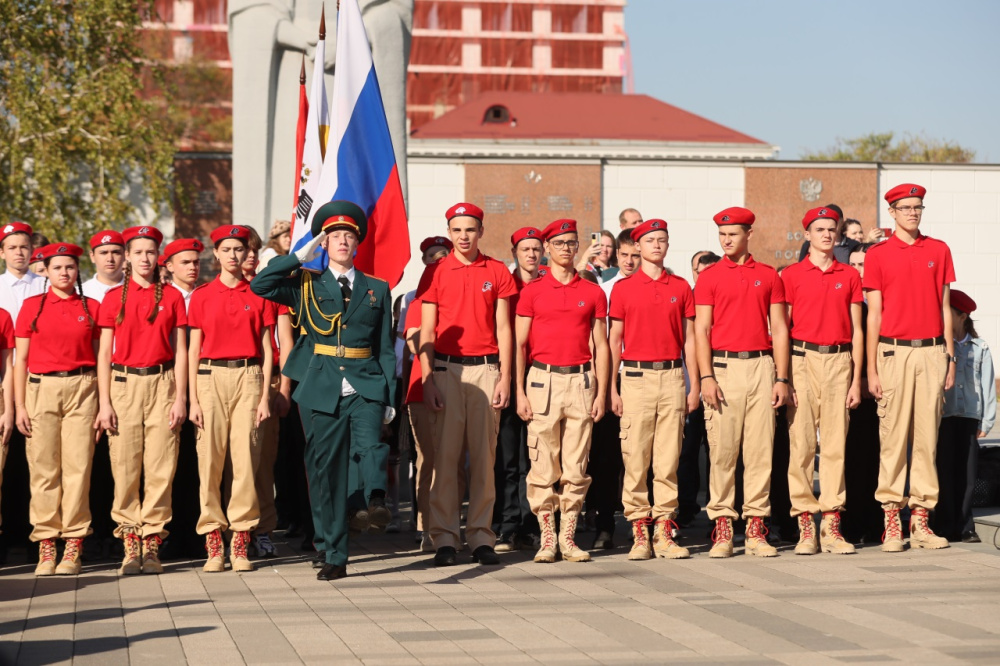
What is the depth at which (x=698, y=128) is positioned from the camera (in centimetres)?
5150

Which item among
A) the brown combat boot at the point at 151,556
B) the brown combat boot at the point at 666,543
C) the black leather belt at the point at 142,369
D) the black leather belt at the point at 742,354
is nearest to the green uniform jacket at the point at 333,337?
the black leather belt at the point at 142,369

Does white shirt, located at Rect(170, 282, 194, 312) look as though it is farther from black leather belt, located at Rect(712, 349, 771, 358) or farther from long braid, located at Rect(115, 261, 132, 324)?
black leather belt, located at Rect(712, 349, 771, 358)

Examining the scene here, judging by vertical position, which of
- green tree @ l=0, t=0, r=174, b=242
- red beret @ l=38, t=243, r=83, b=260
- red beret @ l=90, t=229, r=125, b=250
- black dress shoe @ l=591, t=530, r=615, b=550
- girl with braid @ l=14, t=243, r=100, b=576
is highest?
green tree @ l=0, t=0, r=174, b=242

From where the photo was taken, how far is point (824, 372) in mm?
8547

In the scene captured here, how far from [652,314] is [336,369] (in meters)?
1.97

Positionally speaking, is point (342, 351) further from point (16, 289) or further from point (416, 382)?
point (16, 289)

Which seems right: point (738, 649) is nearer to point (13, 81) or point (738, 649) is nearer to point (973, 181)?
point (973, 181)

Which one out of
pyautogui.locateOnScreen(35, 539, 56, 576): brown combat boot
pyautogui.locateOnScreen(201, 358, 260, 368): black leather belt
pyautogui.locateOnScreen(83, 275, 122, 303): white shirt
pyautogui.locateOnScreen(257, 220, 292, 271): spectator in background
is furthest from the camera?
pyautogui.locateOnScreen(257, 220, 292, 271): spectator in background

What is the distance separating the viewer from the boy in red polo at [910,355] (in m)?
8.55

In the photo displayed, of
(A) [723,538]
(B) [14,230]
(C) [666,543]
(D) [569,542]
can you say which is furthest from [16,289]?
(A) [723,538]

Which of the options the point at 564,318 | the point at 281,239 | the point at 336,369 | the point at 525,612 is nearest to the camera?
the point at 525,612

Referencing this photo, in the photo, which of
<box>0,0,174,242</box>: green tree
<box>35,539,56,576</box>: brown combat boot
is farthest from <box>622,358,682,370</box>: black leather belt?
<box>0,0,174,242</box>: green tree

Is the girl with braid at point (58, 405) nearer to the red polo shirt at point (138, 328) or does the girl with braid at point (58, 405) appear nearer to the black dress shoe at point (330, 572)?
the red polo shirt at point (138, 328)

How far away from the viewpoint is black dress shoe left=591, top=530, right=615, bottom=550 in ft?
29.0
